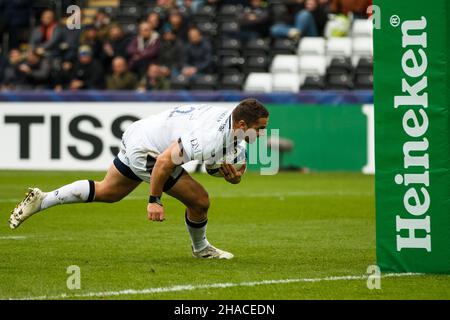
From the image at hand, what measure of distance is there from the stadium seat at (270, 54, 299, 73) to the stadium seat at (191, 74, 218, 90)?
1.46 m

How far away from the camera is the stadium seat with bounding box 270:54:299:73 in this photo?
22266 millimetres

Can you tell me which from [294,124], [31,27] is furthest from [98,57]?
[294,124]

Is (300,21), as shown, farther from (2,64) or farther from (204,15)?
(2,64)

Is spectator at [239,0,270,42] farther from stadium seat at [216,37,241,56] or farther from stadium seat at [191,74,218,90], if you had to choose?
stadium seat at [191,74,218,90]

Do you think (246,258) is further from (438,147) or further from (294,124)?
(294,124)

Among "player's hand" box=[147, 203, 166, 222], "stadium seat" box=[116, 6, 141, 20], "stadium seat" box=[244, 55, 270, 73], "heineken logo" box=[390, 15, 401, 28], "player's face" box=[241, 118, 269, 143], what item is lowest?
"player's hand" box=[147, 203, 166, 222]

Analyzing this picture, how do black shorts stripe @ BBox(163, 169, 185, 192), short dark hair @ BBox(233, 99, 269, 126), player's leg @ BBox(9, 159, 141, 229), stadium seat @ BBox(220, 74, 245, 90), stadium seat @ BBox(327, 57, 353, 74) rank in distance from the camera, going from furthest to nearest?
stadium seat @ BBox(220, 74, 245, 90) → stadium seat @ BBox(327, 57, 353, 74) → player's leg @ BBox(9, 159, 141, 229) → black shorts stripe @ BBox(163, 169, 185, 192) → short dark hair @ BBox(233, 99, 269, 126)

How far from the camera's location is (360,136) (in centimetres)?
1967

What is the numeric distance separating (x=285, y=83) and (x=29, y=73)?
17.3 feet

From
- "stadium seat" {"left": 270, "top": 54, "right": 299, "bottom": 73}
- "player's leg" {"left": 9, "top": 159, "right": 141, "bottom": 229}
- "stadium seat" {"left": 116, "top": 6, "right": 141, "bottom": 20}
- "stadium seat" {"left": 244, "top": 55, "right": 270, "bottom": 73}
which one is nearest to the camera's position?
"player's leg" {"left": 9, "top": 159, "right": 141, "bottom": 229}

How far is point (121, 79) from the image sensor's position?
2178 centimetres

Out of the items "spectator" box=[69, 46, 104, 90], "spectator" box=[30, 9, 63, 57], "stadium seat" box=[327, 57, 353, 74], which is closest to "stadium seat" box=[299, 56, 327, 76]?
"stadium seat" box=[327, 57, 353, 74]

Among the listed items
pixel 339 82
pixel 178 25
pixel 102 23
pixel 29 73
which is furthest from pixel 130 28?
pixel 339 82

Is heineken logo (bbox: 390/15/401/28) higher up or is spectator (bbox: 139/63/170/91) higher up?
spectator (bbox: 139/63/170/91)
